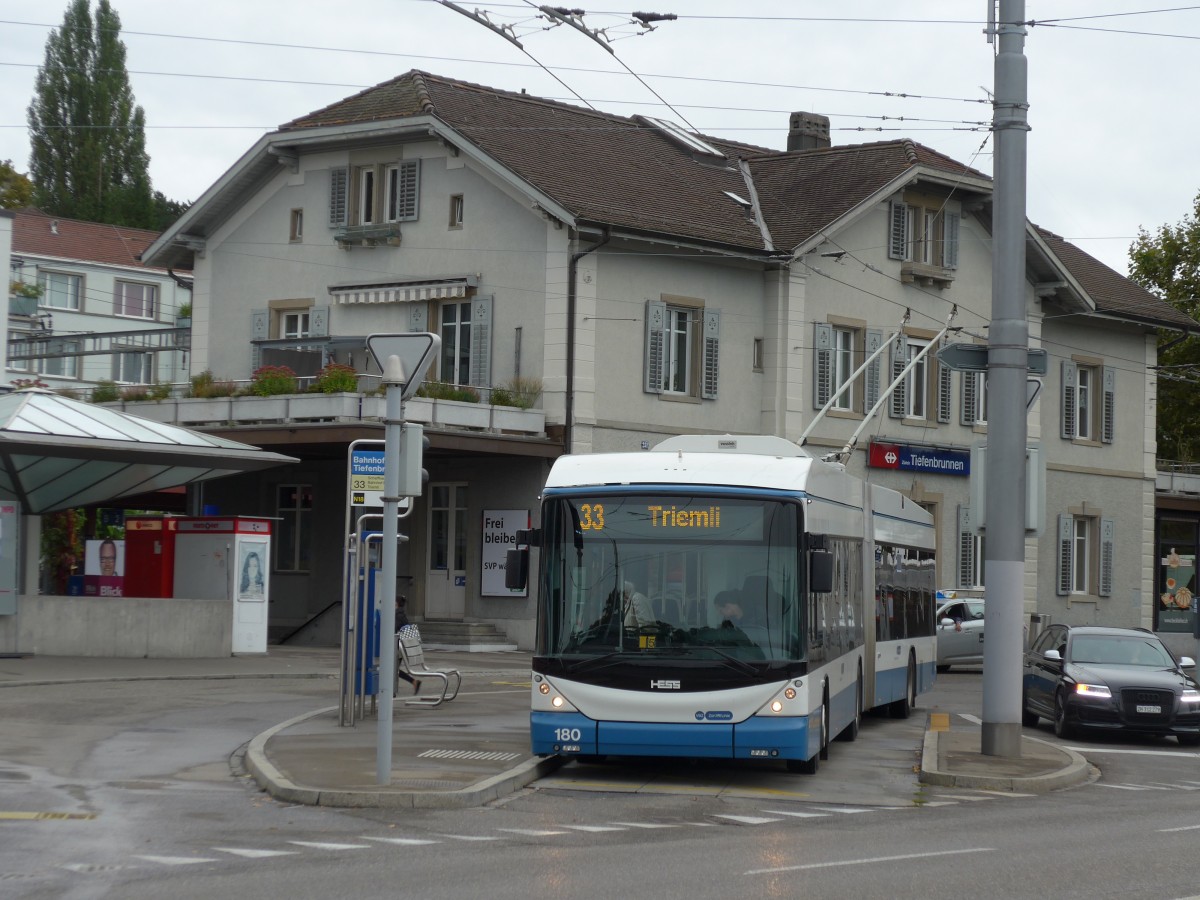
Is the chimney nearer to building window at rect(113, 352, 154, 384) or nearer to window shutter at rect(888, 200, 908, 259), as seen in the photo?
window shutter at rect(888, 200, 908, 259)

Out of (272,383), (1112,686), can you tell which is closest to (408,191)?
(272,383)

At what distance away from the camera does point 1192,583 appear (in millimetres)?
54000

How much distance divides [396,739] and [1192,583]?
4114cm

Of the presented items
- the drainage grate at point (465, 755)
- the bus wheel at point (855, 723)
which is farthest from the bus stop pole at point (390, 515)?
the bus wheel at point (855, 723)

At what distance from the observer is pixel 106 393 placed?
38531 mm

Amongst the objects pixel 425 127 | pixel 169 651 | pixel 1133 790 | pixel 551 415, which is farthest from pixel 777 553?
pixel 425 127

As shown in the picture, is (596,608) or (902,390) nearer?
(596,608)

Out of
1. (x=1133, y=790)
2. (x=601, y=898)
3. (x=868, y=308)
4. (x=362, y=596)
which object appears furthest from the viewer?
(x=868, y=308)

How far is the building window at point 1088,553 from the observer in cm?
4694

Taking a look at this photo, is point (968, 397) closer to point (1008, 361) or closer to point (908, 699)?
point (908, 699)

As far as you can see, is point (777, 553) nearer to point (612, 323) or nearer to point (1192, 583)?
point (612, 323)

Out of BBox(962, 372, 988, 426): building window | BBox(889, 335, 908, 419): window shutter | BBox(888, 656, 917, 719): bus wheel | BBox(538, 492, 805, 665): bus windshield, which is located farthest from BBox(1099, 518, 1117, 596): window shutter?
BBox(538, 492, 805, 665): bus windshield

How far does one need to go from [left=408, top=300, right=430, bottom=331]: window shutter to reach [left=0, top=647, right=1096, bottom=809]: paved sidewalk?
13.8 m

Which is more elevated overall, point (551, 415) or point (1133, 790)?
point (551, 415)
